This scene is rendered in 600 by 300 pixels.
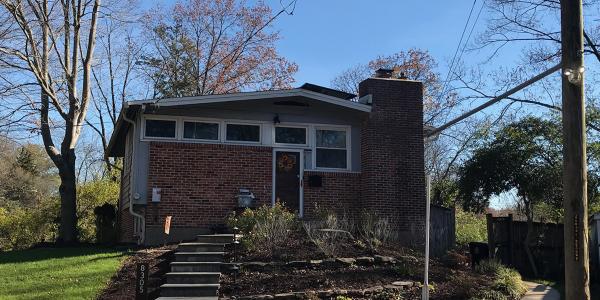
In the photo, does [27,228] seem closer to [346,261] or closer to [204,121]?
[204,121]

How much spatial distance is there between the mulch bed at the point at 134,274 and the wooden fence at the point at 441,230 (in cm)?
729

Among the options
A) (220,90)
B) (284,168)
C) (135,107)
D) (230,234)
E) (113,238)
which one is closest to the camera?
(230,234)

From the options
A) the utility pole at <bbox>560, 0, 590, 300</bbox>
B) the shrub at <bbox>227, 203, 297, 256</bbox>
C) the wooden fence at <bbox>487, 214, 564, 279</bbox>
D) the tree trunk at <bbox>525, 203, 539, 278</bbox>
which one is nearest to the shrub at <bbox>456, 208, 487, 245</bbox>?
the wooden fence at <bbox>487, 214, 564, 279</bbox>

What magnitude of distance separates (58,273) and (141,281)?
2.98 m

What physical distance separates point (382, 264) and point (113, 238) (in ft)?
37.0

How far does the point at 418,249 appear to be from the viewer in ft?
48.9

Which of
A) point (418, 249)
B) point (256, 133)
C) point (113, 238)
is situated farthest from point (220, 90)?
point (418, 249)

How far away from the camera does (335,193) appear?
15.7 meters

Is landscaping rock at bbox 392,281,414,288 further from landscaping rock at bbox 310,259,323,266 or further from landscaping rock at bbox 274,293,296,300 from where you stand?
landscaping rock at bbox 274,293,296,300

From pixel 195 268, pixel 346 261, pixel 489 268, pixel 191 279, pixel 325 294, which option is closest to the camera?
pixel 325 294

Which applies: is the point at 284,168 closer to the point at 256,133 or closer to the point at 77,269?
the point at 256,133

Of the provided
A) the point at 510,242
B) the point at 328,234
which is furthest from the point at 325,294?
the point at 510,242

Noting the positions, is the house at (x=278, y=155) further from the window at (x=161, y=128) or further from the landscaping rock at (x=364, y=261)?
the landscaping rock at (x=364, y=261)

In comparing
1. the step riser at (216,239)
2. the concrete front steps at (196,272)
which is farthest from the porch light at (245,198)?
the concrete front steps at (196,272)
